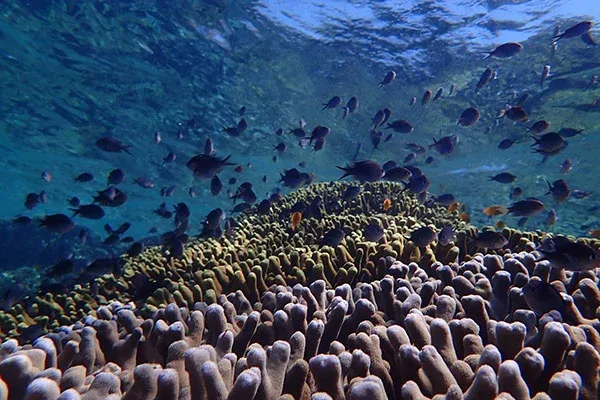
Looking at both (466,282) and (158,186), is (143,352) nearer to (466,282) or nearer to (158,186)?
(466,282)

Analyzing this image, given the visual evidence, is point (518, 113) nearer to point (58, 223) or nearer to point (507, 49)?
point (507, 49)

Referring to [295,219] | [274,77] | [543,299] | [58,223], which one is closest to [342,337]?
[543,299]

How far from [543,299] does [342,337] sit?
1417 mm

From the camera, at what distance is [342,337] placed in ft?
8.71

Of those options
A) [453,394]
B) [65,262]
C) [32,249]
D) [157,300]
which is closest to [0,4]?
[32,249]

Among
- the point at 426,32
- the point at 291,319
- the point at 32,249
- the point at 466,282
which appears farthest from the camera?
the point at 32,249

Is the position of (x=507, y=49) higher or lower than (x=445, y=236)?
higher

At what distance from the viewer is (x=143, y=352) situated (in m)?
2.68

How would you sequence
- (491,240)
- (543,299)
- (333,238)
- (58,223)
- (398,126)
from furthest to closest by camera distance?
(398,126) < (58,223) < (333,238) < (491,240) < (543,299)

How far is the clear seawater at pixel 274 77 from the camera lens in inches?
589

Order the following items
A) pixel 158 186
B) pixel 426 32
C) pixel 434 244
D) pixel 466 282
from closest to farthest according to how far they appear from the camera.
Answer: pixel 466 282 → pixel 434 244 → pixel 426 32 → pixel 158 186

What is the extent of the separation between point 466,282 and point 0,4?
19.0 metres

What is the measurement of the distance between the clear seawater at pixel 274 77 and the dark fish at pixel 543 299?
32.1ft

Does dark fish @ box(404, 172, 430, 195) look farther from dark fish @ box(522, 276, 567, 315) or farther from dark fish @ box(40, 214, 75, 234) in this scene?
dark fish @ box(40, 214, 75, 234)
